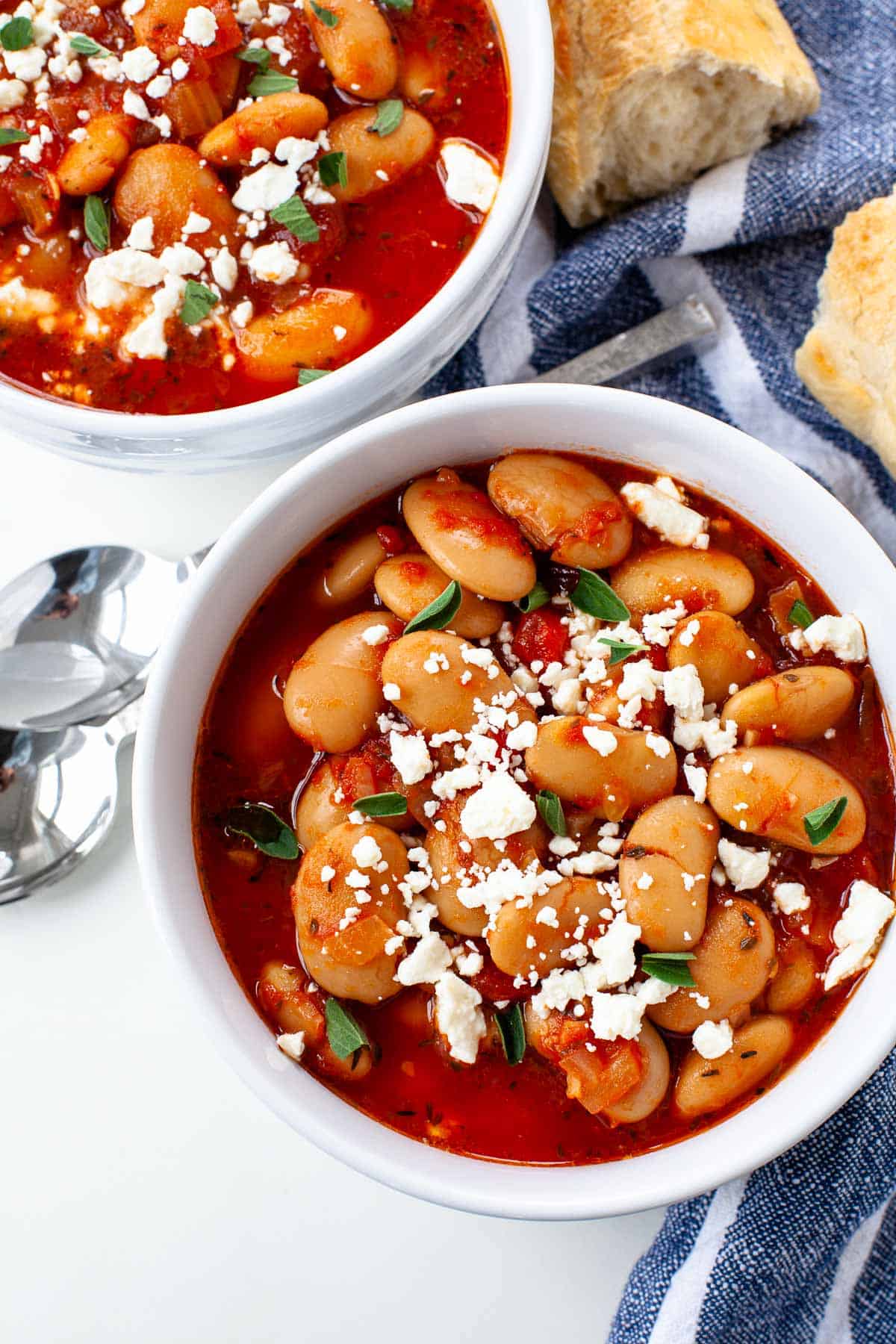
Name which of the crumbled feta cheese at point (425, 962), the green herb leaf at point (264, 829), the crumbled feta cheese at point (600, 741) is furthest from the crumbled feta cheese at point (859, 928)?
the green herb leaf at point (264, 829)

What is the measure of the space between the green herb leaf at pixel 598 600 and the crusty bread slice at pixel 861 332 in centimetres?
70

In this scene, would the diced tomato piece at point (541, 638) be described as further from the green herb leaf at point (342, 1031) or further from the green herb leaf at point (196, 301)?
the green herb leaf at point (196, 301)

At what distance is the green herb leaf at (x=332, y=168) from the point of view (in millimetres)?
1850

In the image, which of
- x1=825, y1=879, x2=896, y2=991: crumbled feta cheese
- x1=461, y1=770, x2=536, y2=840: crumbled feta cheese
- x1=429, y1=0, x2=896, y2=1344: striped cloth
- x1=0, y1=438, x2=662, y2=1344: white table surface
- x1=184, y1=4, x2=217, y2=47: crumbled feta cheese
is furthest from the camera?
x1=0, y1=438, x2=662, y2=1344: white table surface

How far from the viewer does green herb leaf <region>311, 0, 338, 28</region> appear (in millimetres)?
1856

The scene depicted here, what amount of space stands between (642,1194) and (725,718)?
585 millimetres

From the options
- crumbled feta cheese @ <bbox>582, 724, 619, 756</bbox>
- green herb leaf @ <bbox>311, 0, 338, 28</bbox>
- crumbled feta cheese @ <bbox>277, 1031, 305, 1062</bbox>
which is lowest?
crumbled feta cheese @ <bbox>277, 1031, 305, 1062</bbox>

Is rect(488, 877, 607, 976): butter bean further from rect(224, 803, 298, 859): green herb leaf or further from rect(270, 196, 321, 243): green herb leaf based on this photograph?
rect(270, 196, 321, 243): green herb leaf

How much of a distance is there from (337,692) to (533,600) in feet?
0.89

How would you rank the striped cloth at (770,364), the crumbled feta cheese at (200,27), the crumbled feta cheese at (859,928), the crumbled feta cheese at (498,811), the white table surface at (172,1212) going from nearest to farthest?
the crumbled feta cheese at (498,811)
the crumbled feta cheese at (859,928)
the crumbled feta cheese at (200,27)
the striped cloth at (770,364)
the white table surface at (172,1212)

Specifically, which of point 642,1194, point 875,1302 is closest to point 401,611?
point 642,1194

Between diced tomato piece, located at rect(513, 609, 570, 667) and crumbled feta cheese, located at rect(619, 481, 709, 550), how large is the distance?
180mm

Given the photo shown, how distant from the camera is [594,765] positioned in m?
1.58

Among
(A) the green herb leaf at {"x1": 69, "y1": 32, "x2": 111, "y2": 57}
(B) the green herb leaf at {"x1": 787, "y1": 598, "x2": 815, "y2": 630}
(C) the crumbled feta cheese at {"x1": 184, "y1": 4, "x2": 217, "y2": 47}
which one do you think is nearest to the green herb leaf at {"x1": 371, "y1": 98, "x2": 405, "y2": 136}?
(C) the crumbled feta cheese at {"x1": 184, "y1": 4, "x2": 217, "y2": 47}
